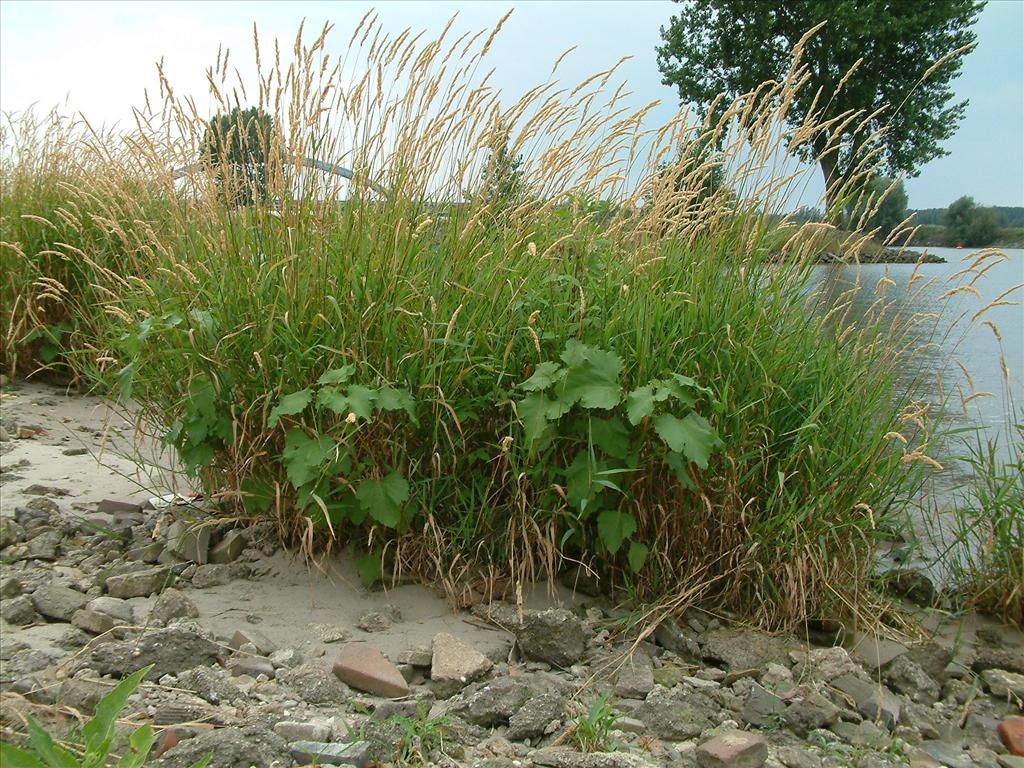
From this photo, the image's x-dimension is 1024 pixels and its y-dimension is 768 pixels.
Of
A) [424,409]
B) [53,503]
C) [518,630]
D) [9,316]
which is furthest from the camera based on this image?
[9,316]

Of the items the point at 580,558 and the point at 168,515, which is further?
the point at 168,515

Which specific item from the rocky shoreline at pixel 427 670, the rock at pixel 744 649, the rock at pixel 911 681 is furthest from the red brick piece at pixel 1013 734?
the rock at pixel 744 649

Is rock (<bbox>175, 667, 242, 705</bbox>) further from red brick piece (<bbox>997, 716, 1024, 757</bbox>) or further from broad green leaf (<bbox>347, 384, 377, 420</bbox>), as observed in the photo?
red brick piece (<bbox>997, 716, 1024, 757</bbox>)

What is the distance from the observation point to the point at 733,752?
2059mm

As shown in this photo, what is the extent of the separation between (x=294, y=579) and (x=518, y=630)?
84 cm

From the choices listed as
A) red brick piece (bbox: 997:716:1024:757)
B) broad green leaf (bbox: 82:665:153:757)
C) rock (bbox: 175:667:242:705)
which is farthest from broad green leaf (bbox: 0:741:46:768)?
red brick piece (bbox: 997:716:1024:757)

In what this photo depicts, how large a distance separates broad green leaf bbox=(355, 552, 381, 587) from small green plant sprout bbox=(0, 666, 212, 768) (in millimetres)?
1142

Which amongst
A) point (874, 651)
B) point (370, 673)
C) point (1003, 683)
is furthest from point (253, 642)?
point (1003, 683)

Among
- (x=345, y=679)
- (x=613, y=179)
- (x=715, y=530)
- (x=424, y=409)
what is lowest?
(x=345, y=679)

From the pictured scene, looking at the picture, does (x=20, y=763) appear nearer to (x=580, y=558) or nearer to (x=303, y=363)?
(x=303, y=363)

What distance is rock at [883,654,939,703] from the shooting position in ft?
9.04

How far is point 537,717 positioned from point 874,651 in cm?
137

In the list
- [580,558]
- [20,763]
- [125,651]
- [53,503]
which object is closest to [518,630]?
[580,558]

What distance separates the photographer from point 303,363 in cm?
290
